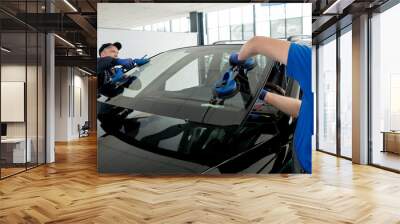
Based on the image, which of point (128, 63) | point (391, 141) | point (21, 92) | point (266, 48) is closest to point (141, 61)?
point (128, 63)

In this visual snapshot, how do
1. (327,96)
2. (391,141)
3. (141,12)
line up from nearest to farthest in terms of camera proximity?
(141,12)
(391,141)
(327,96)

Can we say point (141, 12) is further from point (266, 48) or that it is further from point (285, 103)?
point (285, 103)

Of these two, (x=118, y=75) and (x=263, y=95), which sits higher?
(x=118, y=75)

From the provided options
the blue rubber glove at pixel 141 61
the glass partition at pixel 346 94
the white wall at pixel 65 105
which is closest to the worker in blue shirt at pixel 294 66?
the blue rubber glove at pixel 141 61

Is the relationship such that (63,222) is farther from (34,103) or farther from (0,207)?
(34,103)

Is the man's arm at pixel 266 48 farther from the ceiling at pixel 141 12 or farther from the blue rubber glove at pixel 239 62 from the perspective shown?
the ceiling at pixel 141 12

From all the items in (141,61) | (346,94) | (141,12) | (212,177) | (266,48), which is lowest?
(212,177)

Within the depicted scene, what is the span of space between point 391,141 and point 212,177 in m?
3.41

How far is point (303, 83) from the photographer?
6387 millimetres

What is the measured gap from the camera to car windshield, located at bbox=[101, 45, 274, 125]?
6285mm

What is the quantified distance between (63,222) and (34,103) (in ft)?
14.1

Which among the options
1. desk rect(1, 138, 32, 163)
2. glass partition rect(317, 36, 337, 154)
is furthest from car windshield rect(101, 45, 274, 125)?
glass partition rect(317, 36, 337, 154)

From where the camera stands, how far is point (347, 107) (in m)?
8.62

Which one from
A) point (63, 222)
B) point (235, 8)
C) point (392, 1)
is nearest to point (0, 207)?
point (63, 222)
